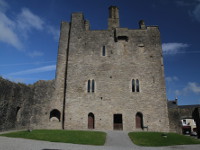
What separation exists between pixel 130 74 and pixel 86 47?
6.74 meters

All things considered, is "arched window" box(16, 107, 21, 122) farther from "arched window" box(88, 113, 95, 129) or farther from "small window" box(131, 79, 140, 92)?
"small window" box(131, 79, 140, 92)

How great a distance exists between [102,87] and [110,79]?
141 cm

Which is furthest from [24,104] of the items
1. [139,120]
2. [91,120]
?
[139,120]

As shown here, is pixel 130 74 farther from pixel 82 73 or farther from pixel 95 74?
pixel 82 73

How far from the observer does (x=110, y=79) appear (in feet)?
72.7

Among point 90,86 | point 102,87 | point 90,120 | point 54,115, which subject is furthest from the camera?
point 54,115

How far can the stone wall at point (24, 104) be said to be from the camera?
17.6m

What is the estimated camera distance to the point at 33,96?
2238 centimetres

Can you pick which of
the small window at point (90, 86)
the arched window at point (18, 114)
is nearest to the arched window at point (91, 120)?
the small window at point (90, 86)

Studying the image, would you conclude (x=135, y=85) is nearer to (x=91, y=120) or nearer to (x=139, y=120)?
(x=139, y=120)

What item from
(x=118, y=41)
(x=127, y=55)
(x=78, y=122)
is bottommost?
(x=78, y=122)

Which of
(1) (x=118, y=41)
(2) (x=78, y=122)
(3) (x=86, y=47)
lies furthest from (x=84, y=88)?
(1) (x=118, y=41)

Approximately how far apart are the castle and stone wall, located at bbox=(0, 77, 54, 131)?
0.10 m

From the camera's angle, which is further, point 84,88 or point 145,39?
point 145,39
